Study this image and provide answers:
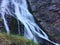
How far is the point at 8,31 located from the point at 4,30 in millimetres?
164

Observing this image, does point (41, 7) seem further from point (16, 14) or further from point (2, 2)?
point (2, 2)

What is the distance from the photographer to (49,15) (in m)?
6.07

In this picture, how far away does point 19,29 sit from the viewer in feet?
19.4

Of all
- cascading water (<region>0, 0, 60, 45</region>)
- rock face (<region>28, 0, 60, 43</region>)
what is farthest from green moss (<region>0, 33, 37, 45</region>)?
rock face (<region>28, 0, 60, 43</region>)

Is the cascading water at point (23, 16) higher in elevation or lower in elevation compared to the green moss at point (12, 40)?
higher

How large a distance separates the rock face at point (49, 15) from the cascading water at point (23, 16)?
6.0 inches

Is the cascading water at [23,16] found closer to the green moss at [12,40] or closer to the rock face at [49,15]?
the rock face at [49,15]

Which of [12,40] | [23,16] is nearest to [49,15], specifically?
[23,16]

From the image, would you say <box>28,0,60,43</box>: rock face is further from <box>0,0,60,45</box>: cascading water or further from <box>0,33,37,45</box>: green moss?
<box>0,33,37,45</box>: green moss

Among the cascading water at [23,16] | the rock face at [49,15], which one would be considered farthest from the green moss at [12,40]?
the rock face at [49,15]

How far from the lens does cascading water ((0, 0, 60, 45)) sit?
19.2 feet

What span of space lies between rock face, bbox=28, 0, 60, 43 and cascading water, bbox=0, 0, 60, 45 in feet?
0.50

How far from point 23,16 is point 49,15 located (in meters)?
0.69

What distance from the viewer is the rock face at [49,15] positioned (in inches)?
231
